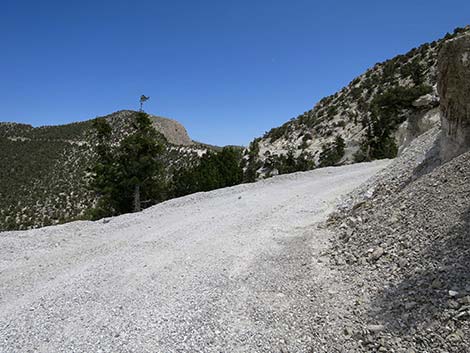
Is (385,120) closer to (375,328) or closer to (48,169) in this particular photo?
(375,328)

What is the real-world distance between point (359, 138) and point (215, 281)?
24.9m

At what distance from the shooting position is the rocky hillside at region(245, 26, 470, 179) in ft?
76.6

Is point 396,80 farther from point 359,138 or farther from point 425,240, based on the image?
point 425,240

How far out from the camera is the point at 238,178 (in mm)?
24812

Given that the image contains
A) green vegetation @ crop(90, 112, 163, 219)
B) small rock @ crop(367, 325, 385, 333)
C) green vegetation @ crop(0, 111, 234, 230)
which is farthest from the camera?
green vegetation @ crop(0, 111, 234, 230)

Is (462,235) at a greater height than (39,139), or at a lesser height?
lesser

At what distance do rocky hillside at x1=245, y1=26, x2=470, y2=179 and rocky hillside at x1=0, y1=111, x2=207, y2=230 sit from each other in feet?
40.8

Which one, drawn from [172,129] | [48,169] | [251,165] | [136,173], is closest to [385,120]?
[251,165]

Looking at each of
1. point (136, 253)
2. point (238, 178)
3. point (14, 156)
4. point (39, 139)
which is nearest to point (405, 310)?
point (136, 253)

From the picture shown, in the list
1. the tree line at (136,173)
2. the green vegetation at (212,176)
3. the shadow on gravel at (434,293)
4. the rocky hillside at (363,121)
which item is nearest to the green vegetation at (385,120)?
the rocky hillside at (363,121)

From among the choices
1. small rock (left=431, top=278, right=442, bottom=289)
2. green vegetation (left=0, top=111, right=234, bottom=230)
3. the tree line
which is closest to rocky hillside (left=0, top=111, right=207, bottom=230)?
green vegetation (left=0, top=111, right=234, bottom=230)

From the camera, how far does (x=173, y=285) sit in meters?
6.09

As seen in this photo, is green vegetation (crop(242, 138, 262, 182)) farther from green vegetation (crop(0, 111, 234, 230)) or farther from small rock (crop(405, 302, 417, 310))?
small rock (crop(405, 302, 417, 310))

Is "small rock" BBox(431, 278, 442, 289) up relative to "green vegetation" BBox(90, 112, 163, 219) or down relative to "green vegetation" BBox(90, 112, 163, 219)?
down
